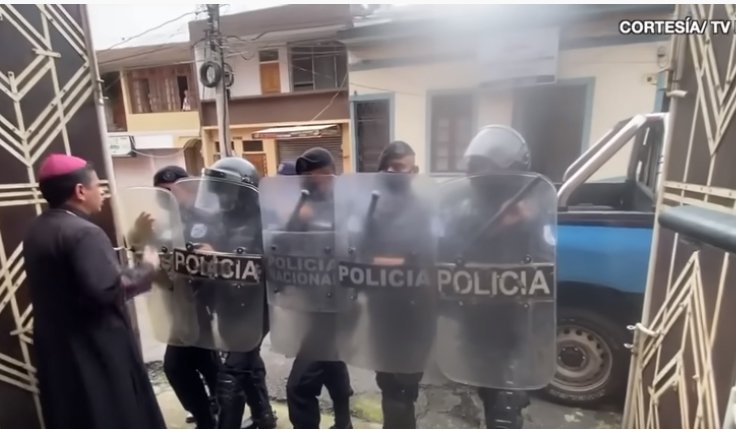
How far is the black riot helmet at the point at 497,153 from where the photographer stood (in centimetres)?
148

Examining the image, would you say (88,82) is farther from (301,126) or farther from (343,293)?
(301,126)

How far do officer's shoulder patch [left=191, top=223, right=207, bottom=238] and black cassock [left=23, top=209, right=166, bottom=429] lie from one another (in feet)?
1.02

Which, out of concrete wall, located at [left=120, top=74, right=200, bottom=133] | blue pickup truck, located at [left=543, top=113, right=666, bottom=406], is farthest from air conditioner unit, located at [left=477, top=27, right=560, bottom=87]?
concrete wall, located at [left=120, top=74, right=200, bottom=133]

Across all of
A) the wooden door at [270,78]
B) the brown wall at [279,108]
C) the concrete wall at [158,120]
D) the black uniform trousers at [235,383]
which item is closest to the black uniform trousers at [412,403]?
the black uniform trousers at [235,383]

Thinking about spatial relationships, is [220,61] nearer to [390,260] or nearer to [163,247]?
[163,247]

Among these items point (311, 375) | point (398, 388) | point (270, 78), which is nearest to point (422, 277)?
point (398, 388)

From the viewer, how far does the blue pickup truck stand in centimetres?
221

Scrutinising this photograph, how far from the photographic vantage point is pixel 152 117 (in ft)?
28.9

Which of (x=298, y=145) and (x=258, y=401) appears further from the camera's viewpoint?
(x=298, y=145)

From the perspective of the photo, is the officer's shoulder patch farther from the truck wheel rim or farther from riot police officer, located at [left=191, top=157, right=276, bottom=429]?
the truck wheel rim

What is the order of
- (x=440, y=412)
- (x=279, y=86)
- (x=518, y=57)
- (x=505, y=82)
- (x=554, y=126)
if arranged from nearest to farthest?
(x=440, y=412)
(x=505, y=82)
(x=518, y=57)
(x=554, y=126)
(x=279, y=86)

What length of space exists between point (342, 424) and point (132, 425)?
934 mm

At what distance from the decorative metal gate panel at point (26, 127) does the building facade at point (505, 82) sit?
186 cm

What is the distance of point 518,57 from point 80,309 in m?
3.13
